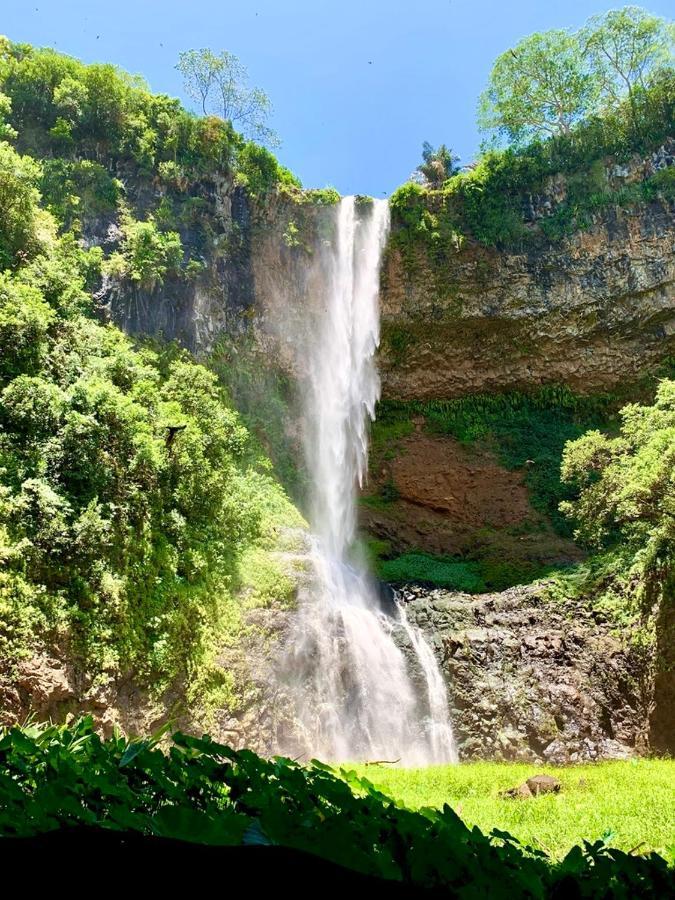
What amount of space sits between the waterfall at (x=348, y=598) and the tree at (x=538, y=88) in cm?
725

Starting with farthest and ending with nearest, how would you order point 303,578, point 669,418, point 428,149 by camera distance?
point 428,149, point 303,578, point 669,418

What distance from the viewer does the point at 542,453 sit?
78.1 feet

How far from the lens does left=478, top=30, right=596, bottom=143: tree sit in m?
25.3

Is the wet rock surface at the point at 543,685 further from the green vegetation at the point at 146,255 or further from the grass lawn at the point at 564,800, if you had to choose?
the green vegetation at the point at 146,255

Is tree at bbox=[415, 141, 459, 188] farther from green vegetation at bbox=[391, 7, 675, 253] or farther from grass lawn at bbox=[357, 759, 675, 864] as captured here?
grass lawn at bbox=[357, 759, 675, 864]

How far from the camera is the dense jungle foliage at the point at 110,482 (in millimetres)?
9203

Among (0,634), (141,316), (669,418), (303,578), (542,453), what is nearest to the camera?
(0,634)

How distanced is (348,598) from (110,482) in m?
7.87

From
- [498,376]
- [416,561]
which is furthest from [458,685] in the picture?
[498,376]

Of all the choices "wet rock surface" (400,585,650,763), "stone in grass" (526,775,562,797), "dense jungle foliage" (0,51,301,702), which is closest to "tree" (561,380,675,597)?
"wet rock surface" (400,585,650,763)

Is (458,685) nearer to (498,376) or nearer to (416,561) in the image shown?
(416,561)

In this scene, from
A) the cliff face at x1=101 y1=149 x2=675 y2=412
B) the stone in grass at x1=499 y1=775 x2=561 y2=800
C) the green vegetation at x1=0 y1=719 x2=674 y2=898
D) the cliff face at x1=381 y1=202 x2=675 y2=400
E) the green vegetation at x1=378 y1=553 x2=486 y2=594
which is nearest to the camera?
the green vegetation at x1=0 y1=719 x2=674 y2=898

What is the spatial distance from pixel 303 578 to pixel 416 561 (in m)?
7.76

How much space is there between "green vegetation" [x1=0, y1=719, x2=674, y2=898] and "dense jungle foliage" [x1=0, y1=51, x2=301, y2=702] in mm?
7044
